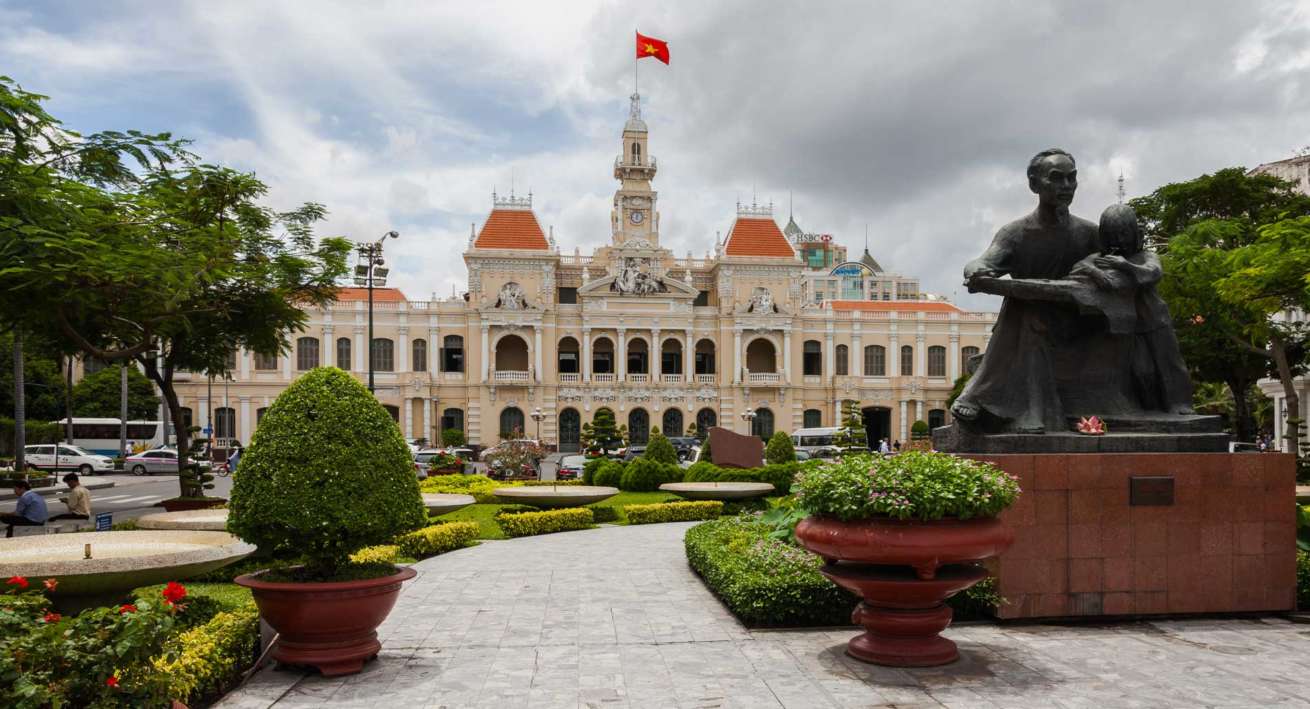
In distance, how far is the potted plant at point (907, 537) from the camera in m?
5.57

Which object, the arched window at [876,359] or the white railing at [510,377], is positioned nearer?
the white railing at [510,377]

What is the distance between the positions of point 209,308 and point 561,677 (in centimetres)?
1353

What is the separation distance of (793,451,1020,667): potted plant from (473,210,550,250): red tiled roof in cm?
4790

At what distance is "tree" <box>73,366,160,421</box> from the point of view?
150 feet

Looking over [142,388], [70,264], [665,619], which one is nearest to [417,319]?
[142,388]

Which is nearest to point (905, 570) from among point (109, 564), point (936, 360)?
point (109, 564)

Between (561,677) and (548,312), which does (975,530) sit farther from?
(548,312)

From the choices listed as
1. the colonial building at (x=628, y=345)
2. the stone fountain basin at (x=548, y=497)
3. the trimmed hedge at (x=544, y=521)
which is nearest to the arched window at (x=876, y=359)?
the colonial building at (x=628, y=345)

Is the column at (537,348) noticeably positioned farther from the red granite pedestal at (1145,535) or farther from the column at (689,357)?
the red granite pedestal at (1145,535)

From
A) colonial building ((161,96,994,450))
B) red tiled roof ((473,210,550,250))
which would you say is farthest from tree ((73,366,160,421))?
red tiled roof ((473,210,550,250))

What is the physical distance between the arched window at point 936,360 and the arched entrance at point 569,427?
20.4 metres

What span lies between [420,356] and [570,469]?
27102 mm

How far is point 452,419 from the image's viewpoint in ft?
168

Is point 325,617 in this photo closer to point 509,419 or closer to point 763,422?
point 509,419
